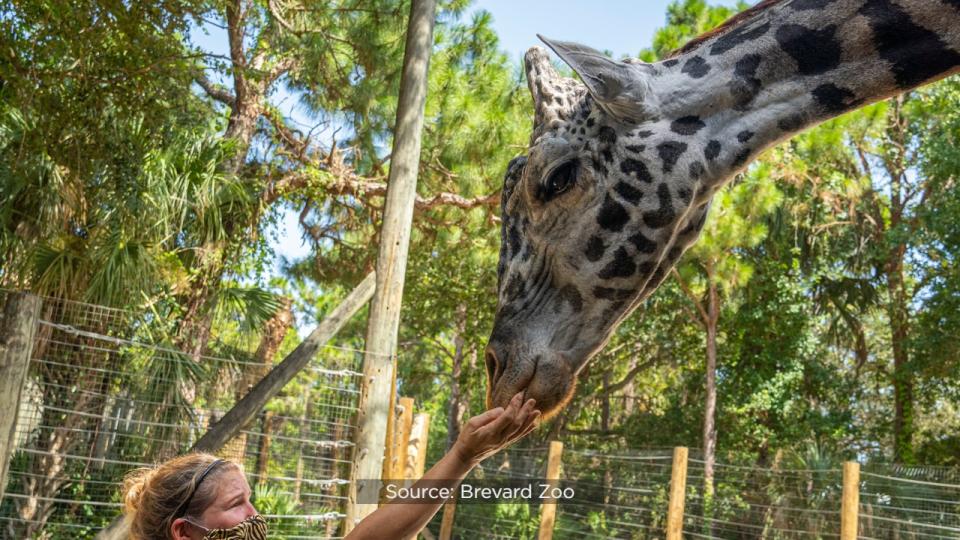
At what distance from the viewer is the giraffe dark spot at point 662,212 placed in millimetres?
1629

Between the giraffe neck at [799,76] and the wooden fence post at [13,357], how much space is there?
326 centimetres

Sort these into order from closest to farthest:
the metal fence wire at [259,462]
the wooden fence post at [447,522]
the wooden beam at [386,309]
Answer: the wooden beam at [386,309]
the metal fence wire at [259,462]
the wooden fence post at [447,522]

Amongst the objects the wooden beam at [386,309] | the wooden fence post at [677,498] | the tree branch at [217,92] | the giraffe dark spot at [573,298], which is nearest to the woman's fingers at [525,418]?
the giraffe dark spot at [573,298]

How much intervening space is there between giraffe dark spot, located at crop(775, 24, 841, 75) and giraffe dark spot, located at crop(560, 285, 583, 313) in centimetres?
61

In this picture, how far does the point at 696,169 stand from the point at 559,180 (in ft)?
0.85

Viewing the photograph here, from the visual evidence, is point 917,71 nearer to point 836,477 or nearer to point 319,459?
point 319,459

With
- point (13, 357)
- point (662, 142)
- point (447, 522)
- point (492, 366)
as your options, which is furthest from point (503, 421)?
point (447, 522)

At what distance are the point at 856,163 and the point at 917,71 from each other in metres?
14.5

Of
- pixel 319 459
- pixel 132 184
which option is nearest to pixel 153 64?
pixel 132 184

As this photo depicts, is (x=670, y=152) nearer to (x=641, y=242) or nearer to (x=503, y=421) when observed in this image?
(x=641, y=242)

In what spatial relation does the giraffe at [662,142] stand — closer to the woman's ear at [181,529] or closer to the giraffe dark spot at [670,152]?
the giraffe dark spot at [670,152]

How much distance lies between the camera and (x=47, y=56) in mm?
5160

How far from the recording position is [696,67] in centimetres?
169

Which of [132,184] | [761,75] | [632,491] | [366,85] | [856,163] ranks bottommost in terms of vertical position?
[632,491]
